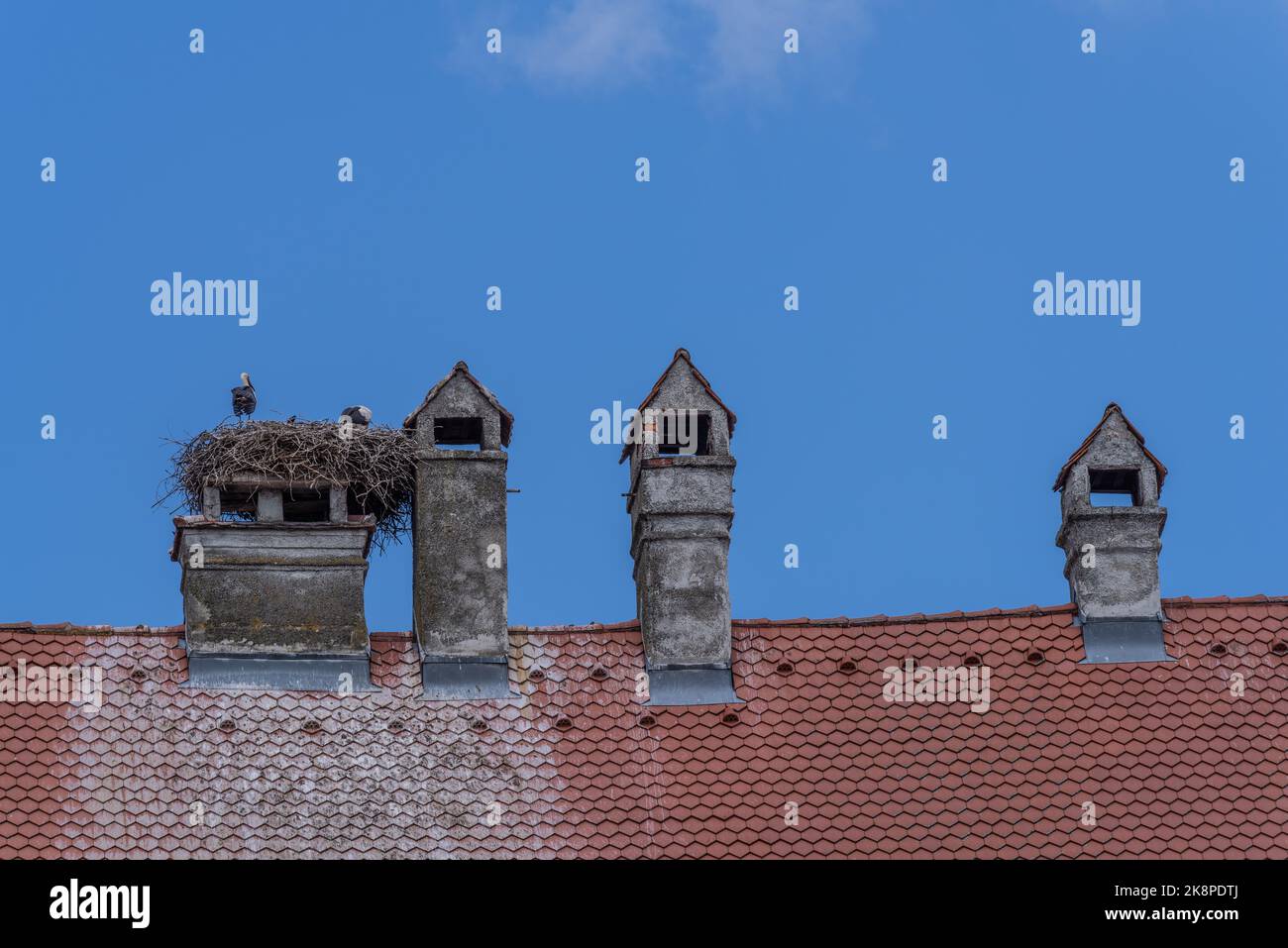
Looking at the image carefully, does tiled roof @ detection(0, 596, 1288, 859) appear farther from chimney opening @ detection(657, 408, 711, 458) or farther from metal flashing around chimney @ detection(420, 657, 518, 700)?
chimney opening @ detection(657, 408, 711, 458)

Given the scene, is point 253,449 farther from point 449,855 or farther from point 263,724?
point 449,855

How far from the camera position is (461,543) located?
2919 centimetres

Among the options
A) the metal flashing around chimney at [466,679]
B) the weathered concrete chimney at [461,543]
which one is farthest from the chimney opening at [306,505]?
the metal flashing around chimney at [466,679]

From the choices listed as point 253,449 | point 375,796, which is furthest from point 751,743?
point 253,449

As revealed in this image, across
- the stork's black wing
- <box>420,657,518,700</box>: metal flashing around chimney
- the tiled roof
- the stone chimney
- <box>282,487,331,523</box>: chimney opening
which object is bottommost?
the tiled roof

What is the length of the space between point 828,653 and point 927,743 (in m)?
1.45

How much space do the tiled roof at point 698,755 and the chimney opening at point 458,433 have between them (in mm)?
2034

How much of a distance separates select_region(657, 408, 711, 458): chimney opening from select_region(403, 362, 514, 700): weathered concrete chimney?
1.37 meters

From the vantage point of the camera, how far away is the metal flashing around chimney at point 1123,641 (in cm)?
2878

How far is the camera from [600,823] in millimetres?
27266

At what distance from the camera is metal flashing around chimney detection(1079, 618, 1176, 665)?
28781mm

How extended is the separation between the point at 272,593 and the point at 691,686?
3626 millimetres

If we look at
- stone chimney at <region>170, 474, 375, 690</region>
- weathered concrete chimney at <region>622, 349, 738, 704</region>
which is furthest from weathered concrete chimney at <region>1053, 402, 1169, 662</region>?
stone chimney at <region>170, 474, 375, 690</region>

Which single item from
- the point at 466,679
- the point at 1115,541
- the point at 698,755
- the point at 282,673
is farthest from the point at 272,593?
the point at 1115,541
